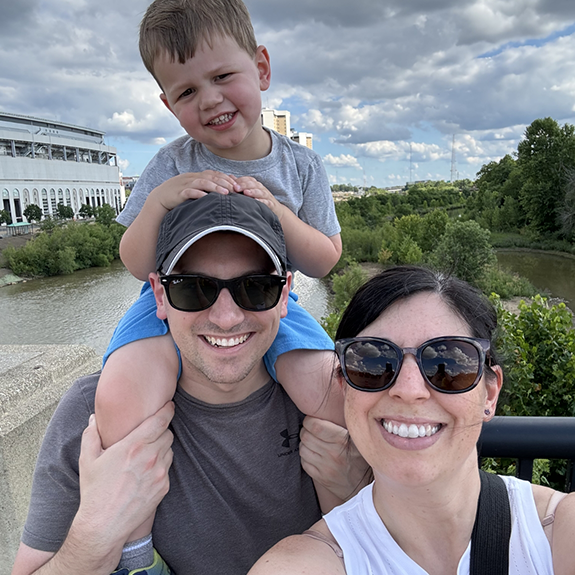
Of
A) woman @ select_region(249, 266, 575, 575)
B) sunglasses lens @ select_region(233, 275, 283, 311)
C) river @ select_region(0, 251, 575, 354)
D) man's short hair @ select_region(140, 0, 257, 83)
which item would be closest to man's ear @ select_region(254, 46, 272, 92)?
A: man's short hair @ select_region(140, 0, 257, 83)

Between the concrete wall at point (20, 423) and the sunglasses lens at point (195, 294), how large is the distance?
128 cm

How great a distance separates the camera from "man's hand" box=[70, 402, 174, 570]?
141 cm

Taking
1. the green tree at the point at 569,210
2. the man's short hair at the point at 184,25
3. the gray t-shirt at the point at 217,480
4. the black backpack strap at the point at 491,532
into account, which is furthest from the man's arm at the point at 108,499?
the green tree at the point at 569,210

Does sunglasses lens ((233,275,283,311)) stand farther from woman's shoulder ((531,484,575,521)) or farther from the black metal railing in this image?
woman's shoulder ((531,484,575,521))

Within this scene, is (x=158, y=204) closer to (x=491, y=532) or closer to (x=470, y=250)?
(x=491, y=532)

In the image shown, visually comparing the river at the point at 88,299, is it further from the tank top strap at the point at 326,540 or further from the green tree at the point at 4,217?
the green tree at the point at 4,217

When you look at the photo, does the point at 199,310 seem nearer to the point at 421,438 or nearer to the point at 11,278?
the point at 421,438

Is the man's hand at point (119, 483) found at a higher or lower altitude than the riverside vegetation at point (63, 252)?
higher

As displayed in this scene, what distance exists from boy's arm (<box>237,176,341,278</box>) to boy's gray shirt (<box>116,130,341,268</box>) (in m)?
0.17

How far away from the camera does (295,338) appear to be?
5.70 feet

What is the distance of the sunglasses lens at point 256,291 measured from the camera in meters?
1.51

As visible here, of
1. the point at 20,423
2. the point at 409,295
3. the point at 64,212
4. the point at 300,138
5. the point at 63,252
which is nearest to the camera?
the point at 409,295

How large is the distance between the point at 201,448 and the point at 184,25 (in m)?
1.49

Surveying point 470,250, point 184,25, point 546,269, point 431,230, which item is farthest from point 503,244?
point 184,25
